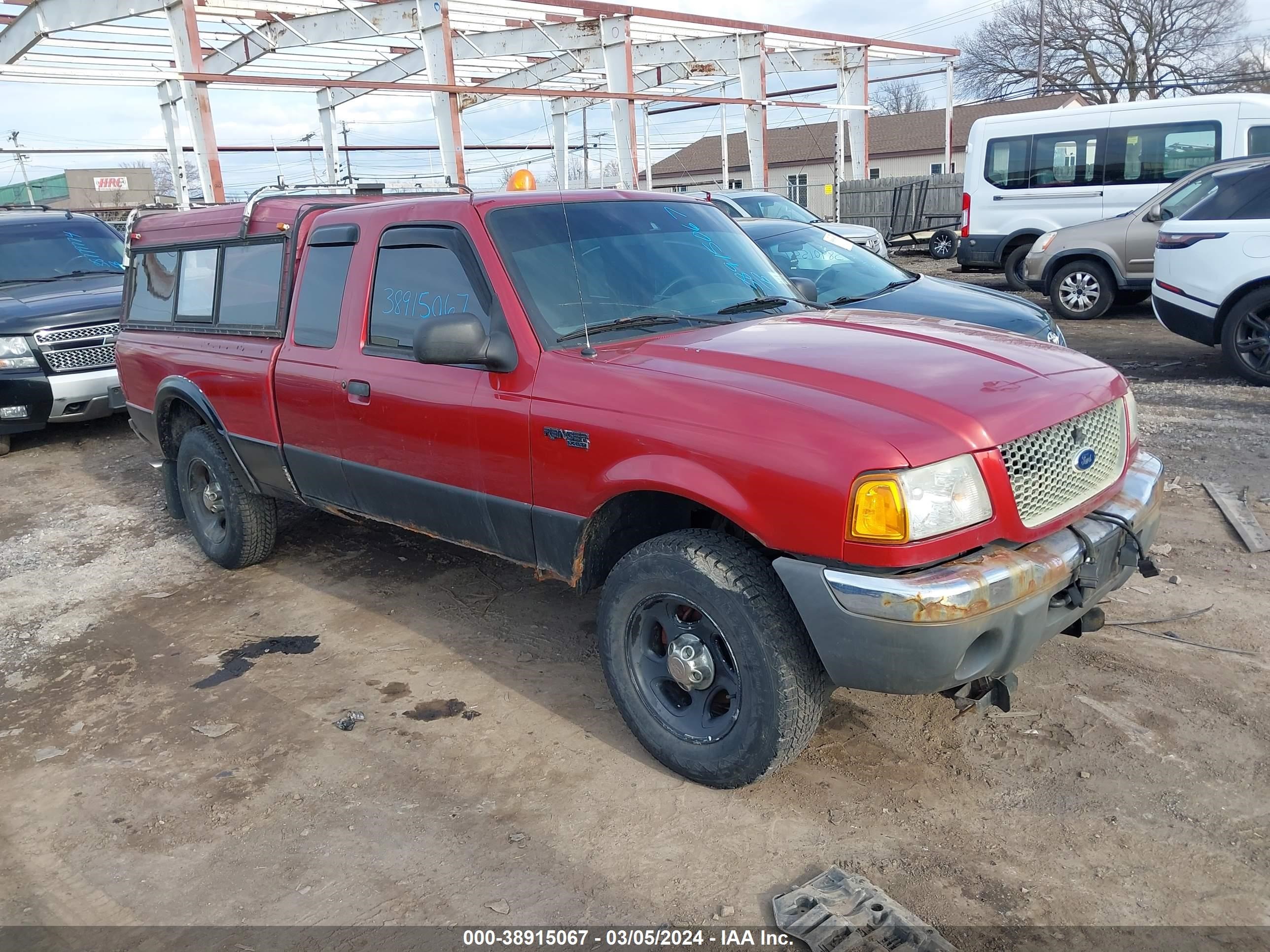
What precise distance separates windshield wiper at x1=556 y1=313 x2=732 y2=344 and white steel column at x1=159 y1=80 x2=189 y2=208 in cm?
1438

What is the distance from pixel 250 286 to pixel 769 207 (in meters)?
8.78

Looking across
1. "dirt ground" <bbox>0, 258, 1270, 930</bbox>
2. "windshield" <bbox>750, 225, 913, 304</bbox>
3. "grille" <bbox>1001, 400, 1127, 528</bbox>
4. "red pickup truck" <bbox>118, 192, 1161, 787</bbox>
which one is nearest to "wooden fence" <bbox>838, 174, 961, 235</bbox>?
"windshield" <bbox>750, 225, 913, 304</bbox>

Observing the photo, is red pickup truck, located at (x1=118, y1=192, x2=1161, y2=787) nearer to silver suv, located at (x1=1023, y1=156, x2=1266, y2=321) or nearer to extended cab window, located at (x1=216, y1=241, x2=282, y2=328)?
extended cab window, located at (x1=216, y1=241, x2=282, y2=328)

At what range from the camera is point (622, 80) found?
19.2m

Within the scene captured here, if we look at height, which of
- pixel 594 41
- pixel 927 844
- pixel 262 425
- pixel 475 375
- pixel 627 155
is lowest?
pixel 927 844

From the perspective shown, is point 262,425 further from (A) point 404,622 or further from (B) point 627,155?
(B) point 627,155

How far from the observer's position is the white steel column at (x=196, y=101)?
45.2 ft

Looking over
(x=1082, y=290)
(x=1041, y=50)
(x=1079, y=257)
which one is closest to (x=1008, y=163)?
(x=1079, y=257)

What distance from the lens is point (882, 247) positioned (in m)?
12.7

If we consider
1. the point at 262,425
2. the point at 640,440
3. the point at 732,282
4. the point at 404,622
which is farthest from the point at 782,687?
the point at 262,425

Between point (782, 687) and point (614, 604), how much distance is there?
26.9 inches

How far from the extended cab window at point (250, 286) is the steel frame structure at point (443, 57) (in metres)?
7.89

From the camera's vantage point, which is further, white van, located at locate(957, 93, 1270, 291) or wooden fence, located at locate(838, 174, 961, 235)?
wooden fence, located at locate(838, 174, 961, 235)

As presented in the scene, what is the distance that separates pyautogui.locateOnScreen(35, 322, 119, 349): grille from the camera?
8.27 m
